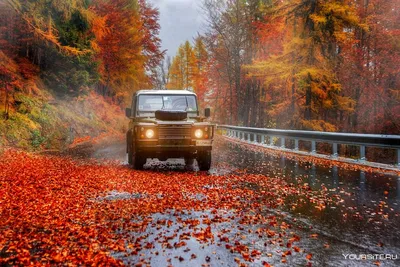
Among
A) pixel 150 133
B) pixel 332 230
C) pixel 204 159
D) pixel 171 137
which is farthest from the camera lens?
pixel 204 159

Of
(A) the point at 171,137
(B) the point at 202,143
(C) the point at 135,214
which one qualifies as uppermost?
(A) the point at 171,137

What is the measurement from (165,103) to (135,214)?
23.0 ft

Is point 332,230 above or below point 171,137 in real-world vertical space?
below

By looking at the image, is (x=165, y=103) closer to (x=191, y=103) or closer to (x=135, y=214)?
(x=191, y=103)

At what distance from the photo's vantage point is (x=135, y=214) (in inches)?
249

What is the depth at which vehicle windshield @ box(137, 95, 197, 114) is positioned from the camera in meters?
12.8

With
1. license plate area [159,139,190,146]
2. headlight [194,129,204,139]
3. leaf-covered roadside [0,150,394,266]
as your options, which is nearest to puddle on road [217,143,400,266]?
leaf-covered roadside [0,150,394,266]

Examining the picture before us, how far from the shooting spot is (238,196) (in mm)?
7734

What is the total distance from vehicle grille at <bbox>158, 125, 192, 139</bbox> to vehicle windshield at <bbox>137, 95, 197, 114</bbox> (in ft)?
5.26

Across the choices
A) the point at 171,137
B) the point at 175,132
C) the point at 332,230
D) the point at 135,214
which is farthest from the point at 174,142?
the point at 332,230

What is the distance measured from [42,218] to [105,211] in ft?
3.37

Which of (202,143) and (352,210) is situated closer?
(352,210)

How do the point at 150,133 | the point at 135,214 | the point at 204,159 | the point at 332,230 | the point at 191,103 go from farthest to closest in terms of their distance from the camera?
1. the point at 191,103
2. the point at 204,159
3. the point at 150,133
4. the point at 135,214
5. the point at 332,230

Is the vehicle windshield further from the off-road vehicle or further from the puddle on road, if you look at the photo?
the puddle on road
